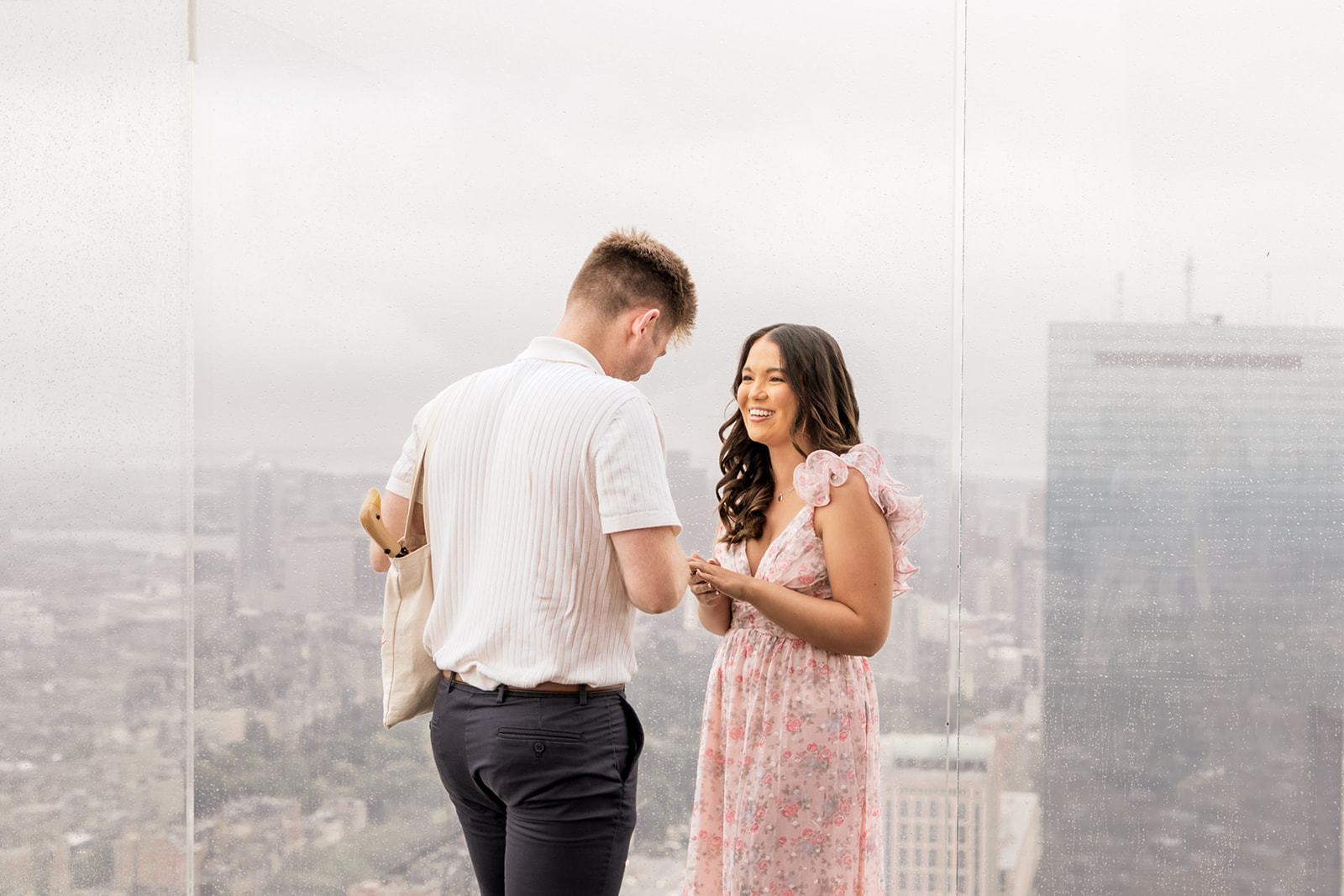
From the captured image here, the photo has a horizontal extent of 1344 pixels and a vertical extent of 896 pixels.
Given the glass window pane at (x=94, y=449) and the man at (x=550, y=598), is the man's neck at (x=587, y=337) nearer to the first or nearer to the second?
the man at (x=550, y=598)

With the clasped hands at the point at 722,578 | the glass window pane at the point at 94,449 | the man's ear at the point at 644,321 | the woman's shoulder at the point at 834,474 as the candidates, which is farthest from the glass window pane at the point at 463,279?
the man's ear at the point at 644,321

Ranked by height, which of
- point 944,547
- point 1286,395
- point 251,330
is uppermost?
point 251,330

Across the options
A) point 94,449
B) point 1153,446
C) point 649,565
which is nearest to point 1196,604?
point 1153,446

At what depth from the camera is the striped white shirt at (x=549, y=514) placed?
1.46m

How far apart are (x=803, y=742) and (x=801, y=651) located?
153mm

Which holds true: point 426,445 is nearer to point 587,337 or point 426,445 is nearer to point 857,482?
point 587,337

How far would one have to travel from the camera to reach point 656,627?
2453 mm

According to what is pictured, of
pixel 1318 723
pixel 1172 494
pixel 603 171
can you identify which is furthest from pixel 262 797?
pixel 1318 723

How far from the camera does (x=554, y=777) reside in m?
1.44

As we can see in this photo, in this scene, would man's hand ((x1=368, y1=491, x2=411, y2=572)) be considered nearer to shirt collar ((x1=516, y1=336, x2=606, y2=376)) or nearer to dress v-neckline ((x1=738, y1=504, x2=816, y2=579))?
shirt collar ((x1=516, y1=336, x2=606, y2=376))

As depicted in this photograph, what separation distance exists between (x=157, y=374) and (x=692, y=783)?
162 cm

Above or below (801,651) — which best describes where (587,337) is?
above

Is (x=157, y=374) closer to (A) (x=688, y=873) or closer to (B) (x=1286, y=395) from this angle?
(A) (x=688, y=873)

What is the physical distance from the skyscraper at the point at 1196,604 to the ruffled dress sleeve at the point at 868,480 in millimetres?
595
